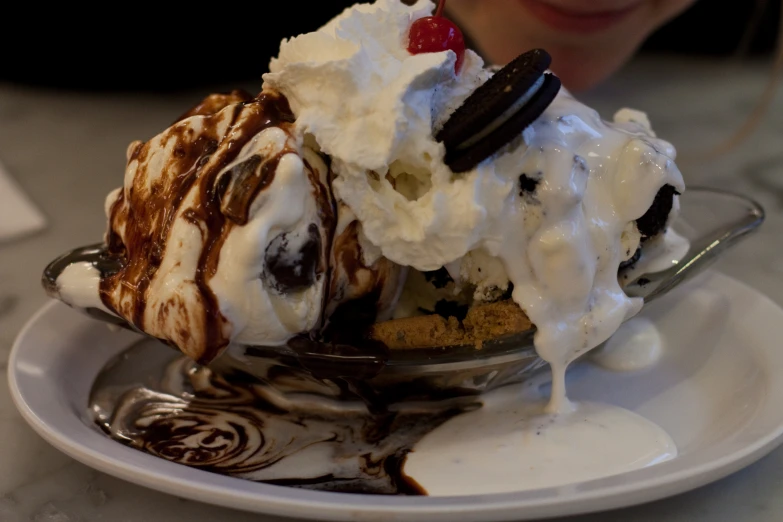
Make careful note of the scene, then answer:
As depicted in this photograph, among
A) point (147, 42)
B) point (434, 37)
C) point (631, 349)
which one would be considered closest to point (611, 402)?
point (631, 349)

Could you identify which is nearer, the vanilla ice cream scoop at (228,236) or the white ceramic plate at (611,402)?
the white ceramic plate at (611,402)

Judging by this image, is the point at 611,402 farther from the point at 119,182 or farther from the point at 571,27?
the point at 119,182

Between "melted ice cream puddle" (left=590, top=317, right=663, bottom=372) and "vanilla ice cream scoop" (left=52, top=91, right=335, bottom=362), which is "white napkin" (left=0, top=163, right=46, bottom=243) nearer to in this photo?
"vanilla ice cream scoop" (left=52, top=91, right=335, bottom=362)

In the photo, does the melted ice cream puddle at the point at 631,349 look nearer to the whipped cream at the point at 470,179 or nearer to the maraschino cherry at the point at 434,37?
the whipped cream at the point at 470,179

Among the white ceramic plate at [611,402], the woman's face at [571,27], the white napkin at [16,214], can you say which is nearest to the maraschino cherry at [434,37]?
the white ceramic plate at [611,402]

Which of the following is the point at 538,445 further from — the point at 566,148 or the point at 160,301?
the point at 160,301

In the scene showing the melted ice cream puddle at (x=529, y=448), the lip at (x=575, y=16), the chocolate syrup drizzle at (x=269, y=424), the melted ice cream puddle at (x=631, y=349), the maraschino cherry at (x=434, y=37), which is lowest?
the melted ice cream puddle at (x=631, y=349)

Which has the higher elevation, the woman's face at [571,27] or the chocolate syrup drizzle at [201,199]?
the chocolate syrup drizzle at [201,199]
